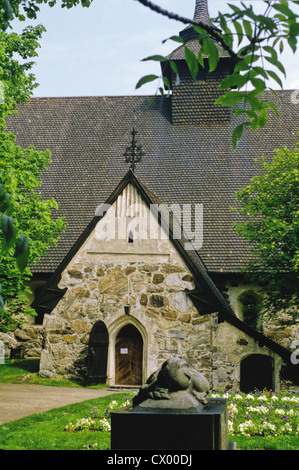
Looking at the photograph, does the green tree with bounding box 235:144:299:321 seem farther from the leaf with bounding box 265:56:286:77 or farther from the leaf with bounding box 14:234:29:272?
the leaf with bounding box 14:234:29:272

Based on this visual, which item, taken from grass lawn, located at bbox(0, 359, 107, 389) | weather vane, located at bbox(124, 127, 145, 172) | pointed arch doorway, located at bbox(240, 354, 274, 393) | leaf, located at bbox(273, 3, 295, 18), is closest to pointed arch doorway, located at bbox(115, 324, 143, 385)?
grass lawn, located at bbox(0, 359, 107, 389)

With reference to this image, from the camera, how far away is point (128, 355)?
13133mm

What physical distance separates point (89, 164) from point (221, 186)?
5460 mm

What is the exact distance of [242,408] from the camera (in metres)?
8.55

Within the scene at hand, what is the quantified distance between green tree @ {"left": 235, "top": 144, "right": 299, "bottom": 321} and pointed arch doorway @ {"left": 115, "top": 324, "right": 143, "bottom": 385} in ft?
11.5

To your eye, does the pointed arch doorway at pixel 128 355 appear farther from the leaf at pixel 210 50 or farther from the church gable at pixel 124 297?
the leaf at pixel 210 50

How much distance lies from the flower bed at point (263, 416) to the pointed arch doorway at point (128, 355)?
12.6 ft

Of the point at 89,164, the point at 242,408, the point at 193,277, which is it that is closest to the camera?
the point at 242,408

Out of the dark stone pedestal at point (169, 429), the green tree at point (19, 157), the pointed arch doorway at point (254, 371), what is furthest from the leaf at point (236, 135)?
the pointed arch doorway at point (254, 371)

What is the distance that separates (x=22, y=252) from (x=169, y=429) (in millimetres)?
2720

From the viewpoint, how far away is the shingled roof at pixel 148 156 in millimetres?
17609

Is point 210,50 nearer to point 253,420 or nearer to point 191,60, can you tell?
point 191,60
